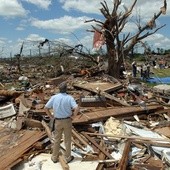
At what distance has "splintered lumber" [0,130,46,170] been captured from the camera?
809 centimetres

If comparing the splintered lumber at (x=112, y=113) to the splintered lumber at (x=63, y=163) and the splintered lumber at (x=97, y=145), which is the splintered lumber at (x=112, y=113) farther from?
the splintered lumber at (x=63, y=163)

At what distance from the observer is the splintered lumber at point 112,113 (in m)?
10.3

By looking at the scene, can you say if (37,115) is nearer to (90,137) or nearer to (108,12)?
(90,137)

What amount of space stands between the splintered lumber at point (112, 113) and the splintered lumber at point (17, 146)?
1263 mm

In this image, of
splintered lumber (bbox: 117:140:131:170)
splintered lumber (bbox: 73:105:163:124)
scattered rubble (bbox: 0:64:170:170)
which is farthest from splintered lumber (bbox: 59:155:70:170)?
splintered lumber (bbox: 73:105:163:124)

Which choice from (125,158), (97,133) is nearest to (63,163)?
(125,158)

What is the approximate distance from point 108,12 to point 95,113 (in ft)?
35.7

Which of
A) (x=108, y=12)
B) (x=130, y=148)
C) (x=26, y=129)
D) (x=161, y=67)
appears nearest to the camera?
(x=130, y=148)

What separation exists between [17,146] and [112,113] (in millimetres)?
3365

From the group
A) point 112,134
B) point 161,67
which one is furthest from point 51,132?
point 161,67

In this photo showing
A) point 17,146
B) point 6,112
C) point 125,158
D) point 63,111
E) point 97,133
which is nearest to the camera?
point 63,111

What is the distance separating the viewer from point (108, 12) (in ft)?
67.8

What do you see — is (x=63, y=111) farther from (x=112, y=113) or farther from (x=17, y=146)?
(x=112, y=113)

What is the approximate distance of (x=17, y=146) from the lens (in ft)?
29.7
